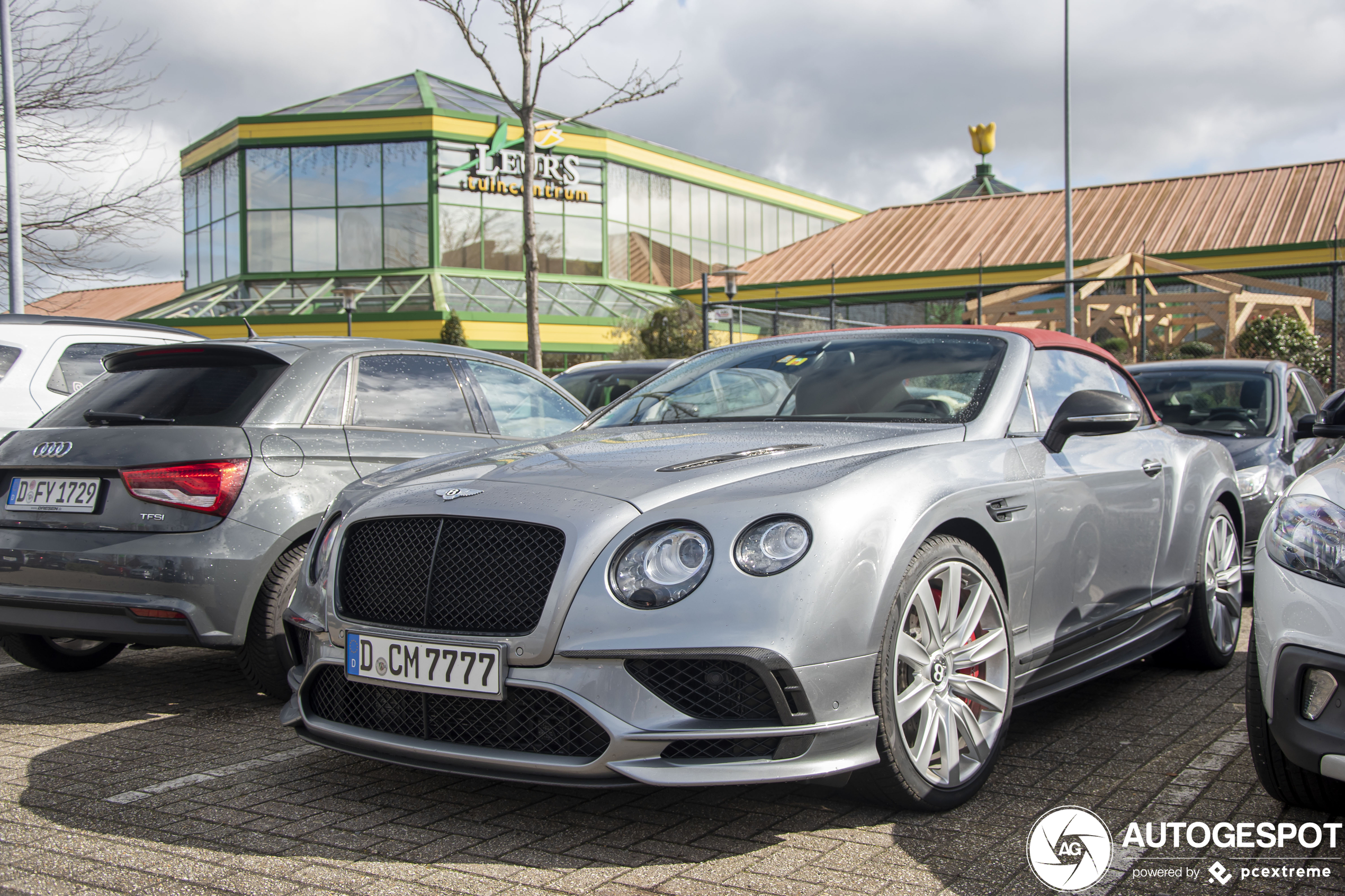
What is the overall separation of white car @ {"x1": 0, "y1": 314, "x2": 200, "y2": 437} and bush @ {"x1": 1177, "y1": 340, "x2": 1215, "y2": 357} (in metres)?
19.7

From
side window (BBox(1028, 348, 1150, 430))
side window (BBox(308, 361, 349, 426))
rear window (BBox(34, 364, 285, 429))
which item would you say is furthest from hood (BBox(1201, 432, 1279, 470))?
rear window (BBox(34, 364, 285, 429))

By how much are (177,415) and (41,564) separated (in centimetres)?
77

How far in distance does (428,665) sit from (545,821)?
2.06 ft

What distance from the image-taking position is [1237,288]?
65.8ft

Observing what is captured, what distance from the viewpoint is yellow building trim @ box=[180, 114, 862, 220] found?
35.6 metres

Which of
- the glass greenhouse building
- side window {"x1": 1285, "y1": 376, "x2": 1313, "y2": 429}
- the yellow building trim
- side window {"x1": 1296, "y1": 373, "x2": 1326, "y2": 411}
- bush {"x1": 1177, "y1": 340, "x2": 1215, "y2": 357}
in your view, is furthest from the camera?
the yellow building trim

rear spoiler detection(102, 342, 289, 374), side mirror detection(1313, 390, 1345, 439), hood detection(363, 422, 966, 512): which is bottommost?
hood detection(363, 422, 966, 512)

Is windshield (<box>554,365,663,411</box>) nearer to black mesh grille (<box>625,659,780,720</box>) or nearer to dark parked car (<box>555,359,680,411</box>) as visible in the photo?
dark parked car (<box>555,359,680,411</box>)

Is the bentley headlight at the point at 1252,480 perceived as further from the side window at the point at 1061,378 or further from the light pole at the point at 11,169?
the light pole at the point at 11,169

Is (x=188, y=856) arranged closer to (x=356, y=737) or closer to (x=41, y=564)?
(x=356, y=737)

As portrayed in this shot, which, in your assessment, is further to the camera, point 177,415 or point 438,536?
point 177,415

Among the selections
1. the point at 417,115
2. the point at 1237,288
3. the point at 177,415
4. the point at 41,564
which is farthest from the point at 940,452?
the point at 417,115

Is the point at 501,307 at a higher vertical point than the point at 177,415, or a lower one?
higher

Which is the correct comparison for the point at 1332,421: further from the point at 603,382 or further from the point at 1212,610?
the point at 603,382
